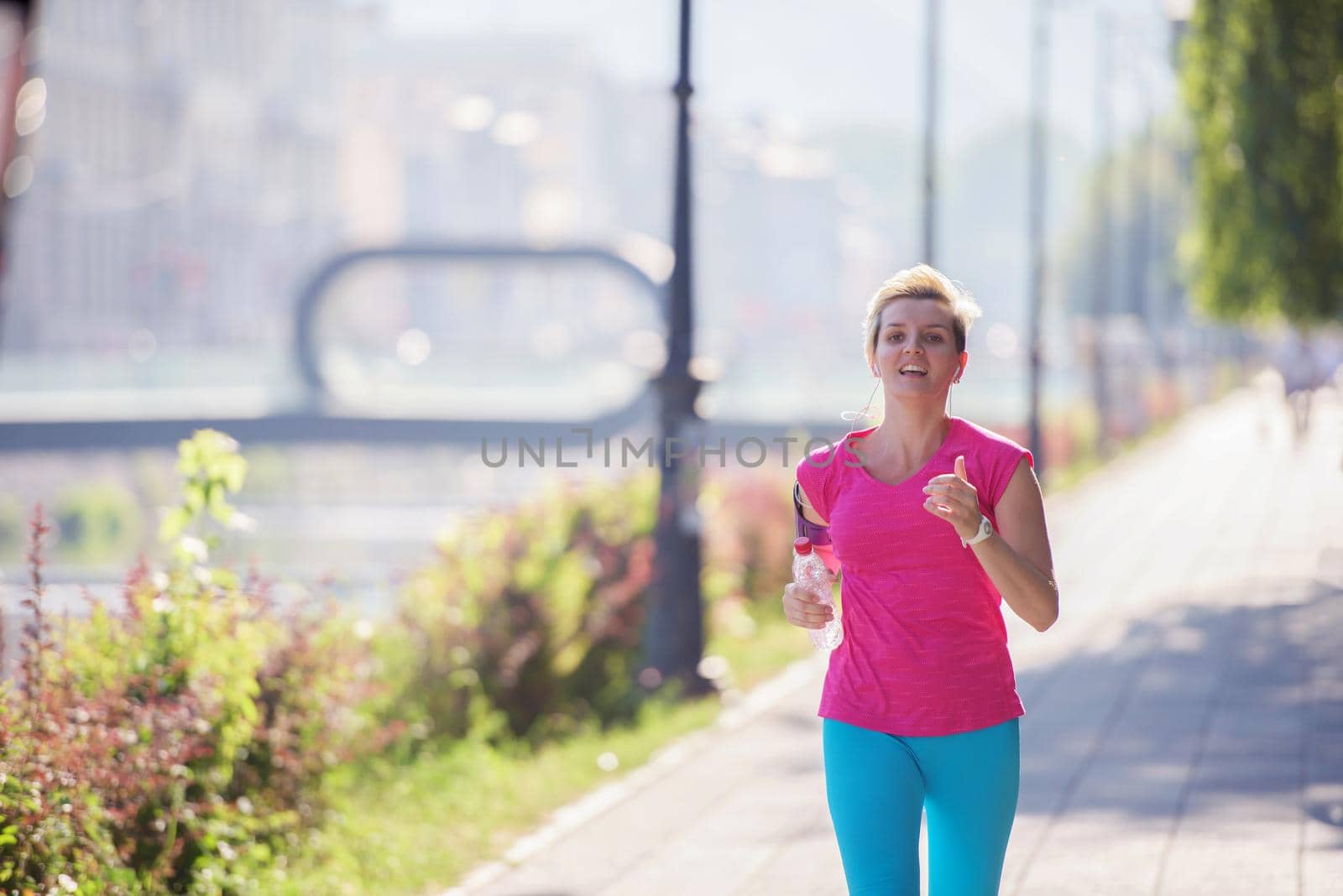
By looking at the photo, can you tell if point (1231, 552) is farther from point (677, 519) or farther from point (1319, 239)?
point (677, 519)

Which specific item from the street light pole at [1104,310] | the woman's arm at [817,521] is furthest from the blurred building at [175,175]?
the woman's arm at [817,521]

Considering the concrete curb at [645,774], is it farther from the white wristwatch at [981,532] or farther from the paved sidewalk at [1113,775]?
the white wristwatch at [981,532]

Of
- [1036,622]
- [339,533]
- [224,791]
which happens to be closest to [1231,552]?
[224,791]

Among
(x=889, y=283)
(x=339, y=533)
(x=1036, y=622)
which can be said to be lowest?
(x=339, y=533)

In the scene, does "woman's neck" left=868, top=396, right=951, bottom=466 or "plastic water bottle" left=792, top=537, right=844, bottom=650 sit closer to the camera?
"woman's neck" left=868, top=396, right=951, bottom=466

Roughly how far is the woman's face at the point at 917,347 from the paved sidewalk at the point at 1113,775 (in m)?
2.75

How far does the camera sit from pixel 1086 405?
110 ft

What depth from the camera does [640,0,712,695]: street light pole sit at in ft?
33.2

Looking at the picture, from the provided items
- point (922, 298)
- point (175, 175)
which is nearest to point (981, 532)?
point (922, 298)

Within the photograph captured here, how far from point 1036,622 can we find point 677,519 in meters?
6.61

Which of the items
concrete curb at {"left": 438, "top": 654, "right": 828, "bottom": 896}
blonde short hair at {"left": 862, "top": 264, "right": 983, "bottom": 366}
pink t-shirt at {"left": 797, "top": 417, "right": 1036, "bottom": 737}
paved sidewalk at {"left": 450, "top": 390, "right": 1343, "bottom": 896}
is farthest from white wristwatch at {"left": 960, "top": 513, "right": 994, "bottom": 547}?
concrete curb at {"left": 438, "top": 654, "right": 828, "bottom": 896}

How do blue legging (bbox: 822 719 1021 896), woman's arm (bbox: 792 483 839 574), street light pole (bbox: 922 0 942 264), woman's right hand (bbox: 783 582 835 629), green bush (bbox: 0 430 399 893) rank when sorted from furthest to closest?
street light pole (bbox: 922 0 942 264) < green bush (bbox: 0 430 399 893) < woman's arm (bbox: 792 483 839 574) < woman's right hand (bbox: 783 582 835 629) < blue legging (bbox: 822 719 1021 896)

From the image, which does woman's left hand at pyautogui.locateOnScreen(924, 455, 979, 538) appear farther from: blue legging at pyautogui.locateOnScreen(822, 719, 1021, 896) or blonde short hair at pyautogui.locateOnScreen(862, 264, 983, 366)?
blue legging at pyautogui.locateOnScreen(822, 719, 1021, 896)

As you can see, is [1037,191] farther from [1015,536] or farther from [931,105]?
[1015,536]
